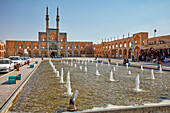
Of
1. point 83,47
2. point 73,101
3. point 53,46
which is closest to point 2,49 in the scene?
point 53,46

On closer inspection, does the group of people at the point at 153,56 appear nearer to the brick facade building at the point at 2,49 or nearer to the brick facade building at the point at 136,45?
the brick facade building at the point at 136,45

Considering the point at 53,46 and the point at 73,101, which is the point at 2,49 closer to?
the point at 53,46

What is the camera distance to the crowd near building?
28.4 m

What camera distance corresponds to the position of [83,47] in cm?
6906

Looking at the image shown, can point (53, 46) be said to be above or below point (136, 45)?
above

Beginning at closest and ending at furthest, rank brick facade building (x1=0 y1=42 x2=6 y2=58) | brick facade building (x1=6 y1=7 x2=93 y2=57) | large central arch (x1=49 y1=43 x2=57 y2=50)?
brick facade building (x1=0 y1=42 x2=6 y2=58)
brick facade building (x1=6 y1=7 x2=93 y2=57)
large central arch (x1=49 y1=43 x2=57 y2=50)

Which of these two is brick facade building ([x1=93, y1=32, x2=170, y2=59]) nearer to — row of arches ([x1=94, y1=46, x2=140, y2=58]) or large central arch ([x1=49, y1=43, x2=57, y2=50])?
row of arches ([x1=94, y1=46, x2=140, y2=58])

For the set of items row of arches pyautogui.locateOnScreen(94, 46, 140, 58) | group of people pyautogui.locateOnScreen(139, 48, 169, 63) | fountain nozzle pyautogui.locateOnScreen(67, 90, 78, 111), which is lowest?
fountain nozzle pyautogui.locateOnScreen(67, 90, 78, 111)

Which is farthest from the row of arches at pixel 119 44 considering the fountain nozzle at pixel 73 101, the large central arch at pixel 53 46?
the fountain nozzle at pixel 73 101

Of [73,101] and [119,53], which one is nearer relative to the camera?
[73,101]

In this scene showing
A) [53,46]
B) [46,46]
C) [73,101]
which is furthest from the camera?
[53,46]

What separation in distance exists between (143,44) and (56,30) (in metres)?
37.2

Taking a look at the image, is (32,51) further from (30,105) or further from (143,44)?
(30,105)

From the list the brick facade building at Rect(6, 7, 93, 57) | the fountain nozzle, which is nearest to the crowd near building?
the brick facade building at Rect(6, 7, 93, 57)
